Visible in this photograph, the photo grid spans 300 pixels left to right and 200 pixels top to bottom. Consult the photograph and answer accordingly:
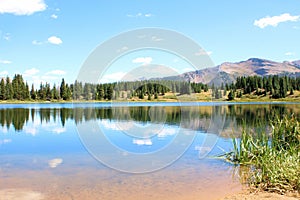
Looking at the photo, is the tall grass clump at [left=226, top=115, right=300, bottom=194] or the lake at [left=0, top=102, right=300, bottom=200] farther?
the lake at [left=0, top=102, right=300, bottom=200]

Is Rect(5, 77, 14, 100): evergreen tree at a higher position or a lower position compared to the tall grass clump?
higher

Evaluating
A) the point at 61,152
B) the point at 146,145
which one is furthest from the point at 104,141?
the point at 61,152

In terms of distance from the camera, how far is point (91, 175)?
12.9 metres

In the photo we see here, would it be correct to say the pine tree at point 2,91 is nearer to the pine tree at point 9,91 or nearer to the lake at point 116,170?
the pine tree at point 9,91

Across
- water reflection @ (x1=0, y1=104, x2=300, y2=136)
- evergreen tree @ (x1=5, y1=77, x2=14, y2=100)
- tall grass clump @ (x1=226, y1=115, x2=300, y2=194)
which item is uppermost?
evergreen tree @ (x1=5, y1=77, x2=14, y2=100)

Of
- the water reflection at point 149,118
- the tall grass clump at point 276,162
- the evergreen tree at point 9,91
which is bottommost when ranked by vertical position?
the water reflection at point 149,118

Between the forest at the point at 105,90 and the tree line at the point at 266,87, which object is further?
the tree line at the point at 266,87

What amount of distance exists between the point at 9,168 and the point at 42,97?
12383cm

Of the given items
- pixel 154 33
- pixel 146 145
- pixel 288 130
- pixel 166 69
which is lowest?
pixel 146 145

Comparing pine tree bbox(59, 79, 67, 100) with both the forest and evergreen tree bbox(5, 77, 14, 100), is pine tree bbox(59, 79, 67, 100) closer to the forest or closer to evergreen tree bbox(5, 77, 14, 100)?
the forest

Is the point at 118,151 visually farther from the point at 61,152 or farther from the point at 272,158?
the point at 272,158

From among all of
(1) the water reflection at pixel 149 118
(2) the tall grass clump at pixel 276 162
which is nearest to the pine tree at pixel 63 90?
(1) the water reflection at pixel 149 118

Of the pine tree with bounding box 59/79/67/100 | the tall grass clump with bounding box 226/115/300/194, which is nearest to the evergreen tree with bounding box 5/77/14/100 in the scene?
the pine tree with bounding box 59/79/67/100

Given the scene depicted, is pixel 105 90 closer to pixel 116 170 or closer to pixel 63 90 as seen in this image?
pixel 63 90
